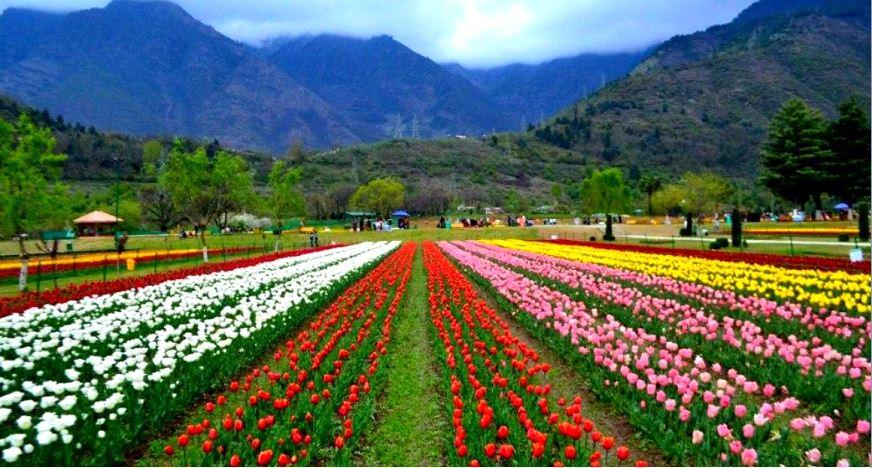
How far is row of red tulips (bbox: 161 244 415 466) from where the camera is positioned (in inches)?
217

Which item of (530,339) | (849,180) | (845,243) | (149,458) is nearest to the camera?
(149,458)

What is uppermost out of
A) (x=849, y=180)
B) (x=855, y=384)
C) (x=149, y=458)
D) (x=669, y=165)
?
(x=669, y=165)

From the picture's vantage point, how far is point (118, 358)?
27.3ft

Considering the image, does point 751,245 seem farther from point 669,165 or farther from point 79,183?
point 669,165

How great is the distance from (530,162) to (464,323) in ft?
575

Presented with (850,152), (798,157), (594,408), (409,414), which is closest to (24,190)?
(409,414)

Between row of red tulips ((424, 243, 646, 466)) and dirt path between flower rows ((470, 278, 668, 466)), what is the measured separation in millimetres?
160

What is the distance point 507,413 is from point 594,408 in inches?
63.2

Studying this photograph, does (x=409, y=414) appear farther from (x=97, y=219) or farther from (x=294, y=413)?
(x=97, y=219)

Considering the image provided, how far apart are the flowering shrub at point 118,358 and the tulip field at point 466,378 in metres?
0.04

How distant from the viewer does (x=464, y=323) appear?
470 inches

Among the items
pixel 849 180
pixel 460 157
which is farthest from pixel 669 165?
pixel 849 180

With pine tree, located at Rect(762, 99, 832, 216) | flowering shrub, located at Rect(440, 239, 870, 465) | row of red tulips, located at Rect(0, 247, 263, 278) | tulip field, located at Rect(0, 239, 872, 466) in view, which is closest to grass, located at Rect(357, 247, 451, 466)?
tulip field, located at Rect(0, 239, 872, 466)

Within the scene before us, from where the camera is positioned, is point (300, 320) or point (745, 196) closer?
point (300, 320)
